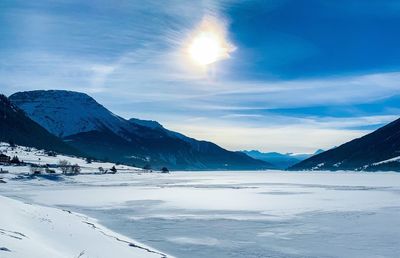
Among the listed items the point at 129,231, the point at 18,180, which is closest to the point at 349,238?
the point at 129,231

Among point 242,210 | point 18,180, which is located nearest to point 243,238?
point 242,210

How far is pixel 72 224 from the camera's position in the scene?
1822 inches

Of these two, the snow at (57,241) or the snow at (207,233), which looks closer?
the snow at (57,241)

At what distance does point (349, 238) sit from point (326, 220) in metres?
13.7

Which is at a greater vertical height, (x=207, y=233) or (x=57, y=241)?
(x=57, y=241)

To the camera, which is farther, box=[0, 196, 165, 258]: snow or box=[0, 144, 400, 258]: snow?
box=[0, 144, 400, 258]: snow

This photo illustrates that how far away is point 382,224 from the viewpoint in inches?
1991

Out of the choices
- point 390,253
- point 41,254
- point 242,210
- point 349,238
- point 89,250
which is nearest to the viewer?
point 41,254

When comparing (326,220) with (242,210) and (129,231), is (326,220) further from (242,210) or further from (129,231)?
(129,231)

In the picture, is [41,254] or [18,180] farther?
[18,180]

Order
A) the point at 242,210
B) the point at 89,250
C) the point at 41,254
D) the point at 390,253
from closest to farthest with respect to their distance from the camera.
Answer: the point at 41,254
the point at 89,250
the point at 390,253
the point at 242,210

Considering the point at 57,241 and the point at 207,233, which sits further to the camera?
the point at 207,233

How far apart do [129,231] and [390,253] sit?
2478cm

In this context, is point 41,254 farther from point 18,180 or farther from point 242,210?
point 18,180
